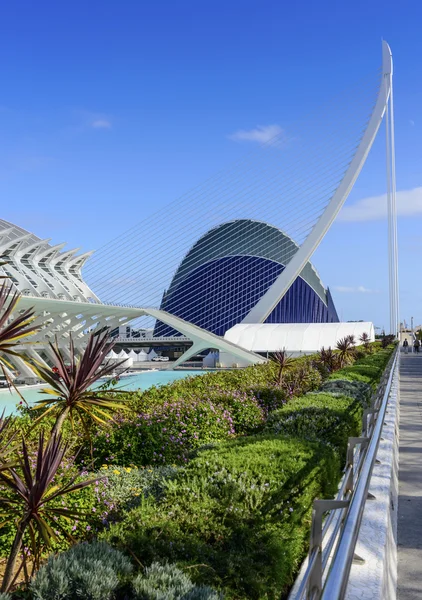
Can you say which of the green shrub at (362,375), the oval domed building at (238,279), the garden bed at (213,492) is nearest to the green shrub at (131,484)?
the garden bed at (213,492)

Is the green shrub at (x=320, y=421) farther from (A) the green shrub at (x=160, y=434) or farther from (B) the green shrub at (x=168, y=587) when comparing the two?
(B) the green shrub at (x=168, y=587)

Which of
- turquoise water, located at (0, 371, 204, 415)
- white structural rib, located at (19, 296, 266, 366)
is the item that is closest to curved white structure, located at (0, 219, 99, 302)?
white structural rib, located at (19, 296, 266, 366)

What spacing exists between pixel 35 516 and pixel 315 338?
→ 33.0 metres

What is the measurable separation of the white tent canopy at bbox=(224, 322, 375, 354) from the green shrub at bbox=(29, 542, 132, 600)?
31.8 m

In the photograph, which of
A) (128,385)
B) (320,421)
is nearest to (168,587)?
(320,421)

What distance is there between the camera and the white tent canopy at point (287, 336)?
34.4 m

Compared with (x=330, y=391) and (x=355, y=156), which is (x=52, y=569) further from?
(x=355, y=156)

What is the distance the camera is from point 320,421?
18.3 feet

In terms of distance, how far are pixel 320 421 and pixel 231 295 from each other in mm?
46447

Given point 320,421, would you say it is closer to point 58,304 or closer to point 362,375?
point 362,375

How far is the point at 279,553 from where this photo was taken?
2.69 metres

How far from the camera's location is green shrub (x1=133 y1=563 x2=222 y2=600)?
2.02 meters

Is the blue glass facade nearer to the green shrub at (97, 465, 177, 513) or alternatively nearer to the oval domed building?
the oval domed building

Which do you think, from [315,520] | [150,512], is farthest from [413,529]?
[315,520]
